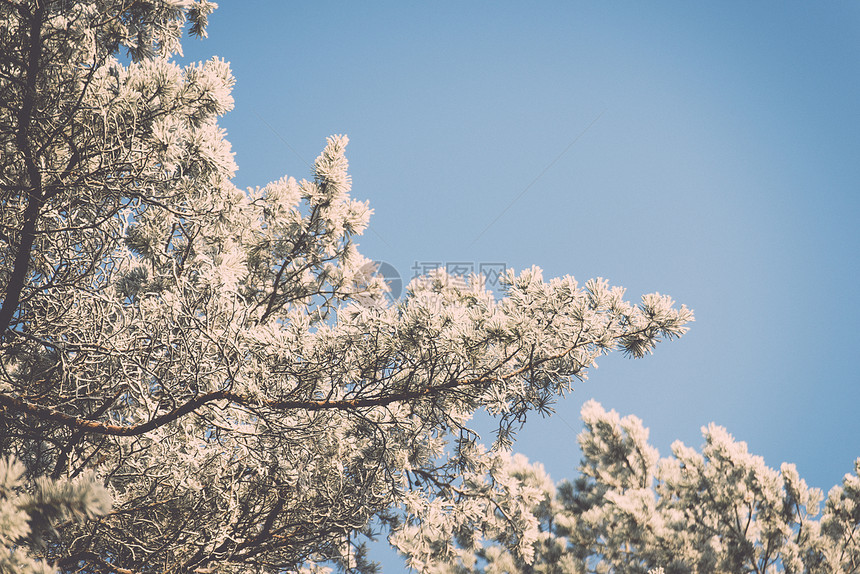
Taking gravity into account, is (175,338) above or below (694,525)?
below

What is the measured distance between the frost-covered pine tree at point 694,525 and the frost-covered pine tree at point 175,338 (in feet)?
6.89

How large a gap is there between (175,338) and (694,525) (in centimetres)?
709

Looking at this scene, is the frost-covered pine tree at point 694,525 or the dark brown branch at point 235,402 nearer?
the dark brown branch at point 235,402

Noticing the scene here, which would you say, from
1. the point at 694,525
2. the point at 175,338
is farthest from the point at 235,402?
the point at 694,525

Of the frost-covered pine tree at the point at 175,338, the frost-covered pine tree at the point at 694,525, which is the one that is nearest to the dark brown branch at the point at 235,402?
the frost-covered pine tree at the point at 175,338

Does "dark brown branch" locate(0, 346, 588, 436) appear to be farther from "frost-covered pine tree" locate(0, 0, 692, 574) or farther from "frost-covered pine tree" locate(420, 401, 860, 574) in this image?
"frost-covered pine tree" locate(420, 401, 860, 574)

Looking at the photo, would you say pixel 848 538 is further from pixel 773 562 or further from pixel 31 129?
pixel 31 129

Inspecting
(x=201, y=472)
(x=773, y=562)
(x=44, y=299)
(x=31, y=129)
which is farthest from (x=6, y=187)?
(x=773, y=562)

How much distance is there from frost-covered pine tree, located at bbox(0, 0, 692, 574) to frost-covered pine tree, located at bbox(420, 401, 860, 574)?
2.10 m

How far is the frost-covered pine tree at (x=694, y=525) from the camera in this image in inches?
235

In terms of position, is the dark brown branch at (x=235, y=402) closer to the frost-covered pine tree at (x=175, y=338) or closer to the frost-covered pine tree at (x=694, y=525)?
the frost-covered pine tree at (x=175, y=338)

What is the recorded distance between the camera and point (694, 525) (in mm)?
6746

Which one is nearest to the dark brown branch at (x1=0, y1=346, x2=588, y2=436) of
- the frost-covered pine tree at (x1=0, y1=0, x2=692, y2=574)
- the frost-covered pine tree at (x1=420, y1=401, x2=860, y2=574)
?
the frost-covered pine tree at (x1=0, y1=0, x2=692, y2=574)

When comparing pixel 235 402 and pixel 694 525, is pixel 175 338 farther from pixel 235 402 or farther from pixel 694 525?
pixel 694 525
